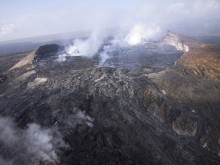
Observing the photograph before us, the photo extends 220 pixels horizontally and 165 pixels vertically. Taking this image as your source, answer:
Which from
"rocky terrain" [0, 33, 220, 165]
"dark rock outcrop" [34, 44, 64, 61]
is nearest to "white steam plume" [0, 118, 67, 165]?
"rocky terrain" [0, 33, 220, 165]

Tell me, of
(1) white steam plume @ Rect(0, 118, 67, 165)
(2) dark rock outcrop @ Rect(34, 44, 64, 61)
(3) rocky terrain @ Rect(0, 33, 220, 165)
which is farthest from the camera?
(2) dark rock outcrop @ Rect(34, 44, 64, 61)

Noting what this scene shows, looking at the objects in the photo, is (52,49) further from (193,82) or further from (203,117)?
(203,117)

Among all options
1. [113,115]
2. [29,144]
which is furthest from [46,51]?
[29,144]

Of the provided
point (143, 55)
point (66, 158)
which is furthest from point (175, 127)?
point (143, 55)

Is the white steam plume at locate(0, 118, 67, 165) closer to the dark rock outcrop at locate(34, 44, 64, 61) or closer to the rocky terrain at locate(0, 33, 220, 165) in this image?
the rocky terrain at locate(0, 33, 220, 165)

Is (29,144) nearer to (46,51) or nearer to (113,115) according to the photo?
(113,115)

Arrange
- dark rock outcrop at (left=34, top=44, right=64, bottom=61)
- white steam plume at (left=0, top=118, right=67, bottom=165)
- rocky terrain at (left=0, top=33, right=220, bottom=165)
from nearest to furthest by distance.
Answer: white steam plume at (left=0, top=118, right=67, bottom=165), rocky terrain at (left=0, top=33, right=220, bottom=165), dark rock outcrop at (left=34, top=44, right=64, bottom=61)

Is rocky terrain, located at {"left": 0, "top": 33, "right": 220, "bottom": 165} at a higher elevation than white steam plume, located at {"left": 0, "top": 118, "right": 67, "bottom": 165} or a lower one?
lower

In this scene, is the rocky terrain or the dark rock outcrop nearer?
the rocky terrain

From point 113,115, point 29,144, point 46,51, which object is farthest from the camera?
point 46,51

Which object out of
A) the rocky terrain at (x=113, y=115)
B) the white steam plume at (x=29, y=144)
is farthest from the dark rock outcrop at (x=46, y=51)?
the white steam plume at (x=29, y=144)
